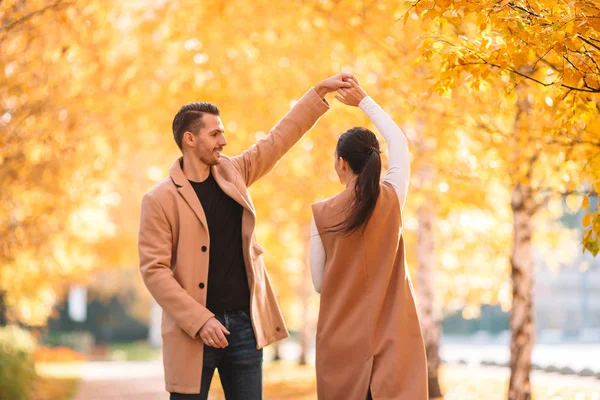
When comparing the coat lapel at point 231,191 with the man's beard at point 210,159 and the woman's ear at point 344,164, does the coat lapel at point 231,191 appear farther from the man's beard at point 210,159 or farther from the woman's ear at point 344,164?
the woman's ear at point 344,164

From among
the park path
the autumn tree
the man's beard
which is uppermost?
the autumn tree

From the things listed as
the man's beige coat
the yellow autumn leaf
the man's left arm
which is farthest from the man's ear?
the yellow autumn leaf

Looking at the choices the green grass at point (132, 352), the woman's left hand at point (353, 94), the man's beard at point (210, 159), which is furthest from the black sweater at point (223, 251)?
the green grass at point (132, 352)

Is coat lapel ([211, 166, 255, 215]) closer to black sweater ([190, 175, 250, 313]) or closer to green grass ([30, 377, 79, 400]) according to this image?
black sweater ([190, 175, 250, 313])

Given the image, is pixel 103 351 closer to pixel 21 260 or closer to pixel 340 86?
pixel 21 260

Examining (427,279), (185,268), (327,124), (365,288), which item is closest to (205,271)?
(185,268)

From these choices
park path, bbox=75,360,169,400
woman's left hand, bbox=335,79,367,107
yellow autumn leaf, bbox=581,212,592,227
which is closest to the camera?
woman's left hand, bbox=335,79,367,107

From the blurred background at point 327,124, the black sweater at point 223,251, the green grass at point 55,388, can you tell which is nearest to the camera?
the black sweater at point 223,251

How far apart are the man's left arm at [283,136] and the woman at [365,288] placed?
0.75 m

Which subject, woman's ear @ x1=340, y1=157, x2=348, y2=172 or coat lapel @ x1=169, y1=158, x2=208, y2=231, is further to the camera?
coat lapel @ x1=169, y1=158, x2=208, y2=231

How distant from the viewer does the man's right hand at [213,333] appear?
4.02 m

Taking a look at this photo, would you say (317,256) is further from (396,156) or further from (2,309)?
(2,309)

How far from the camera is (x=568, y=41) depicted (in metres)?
4.37

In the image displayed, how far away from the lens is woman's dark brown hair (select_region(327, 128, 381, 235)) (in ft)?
12.7
